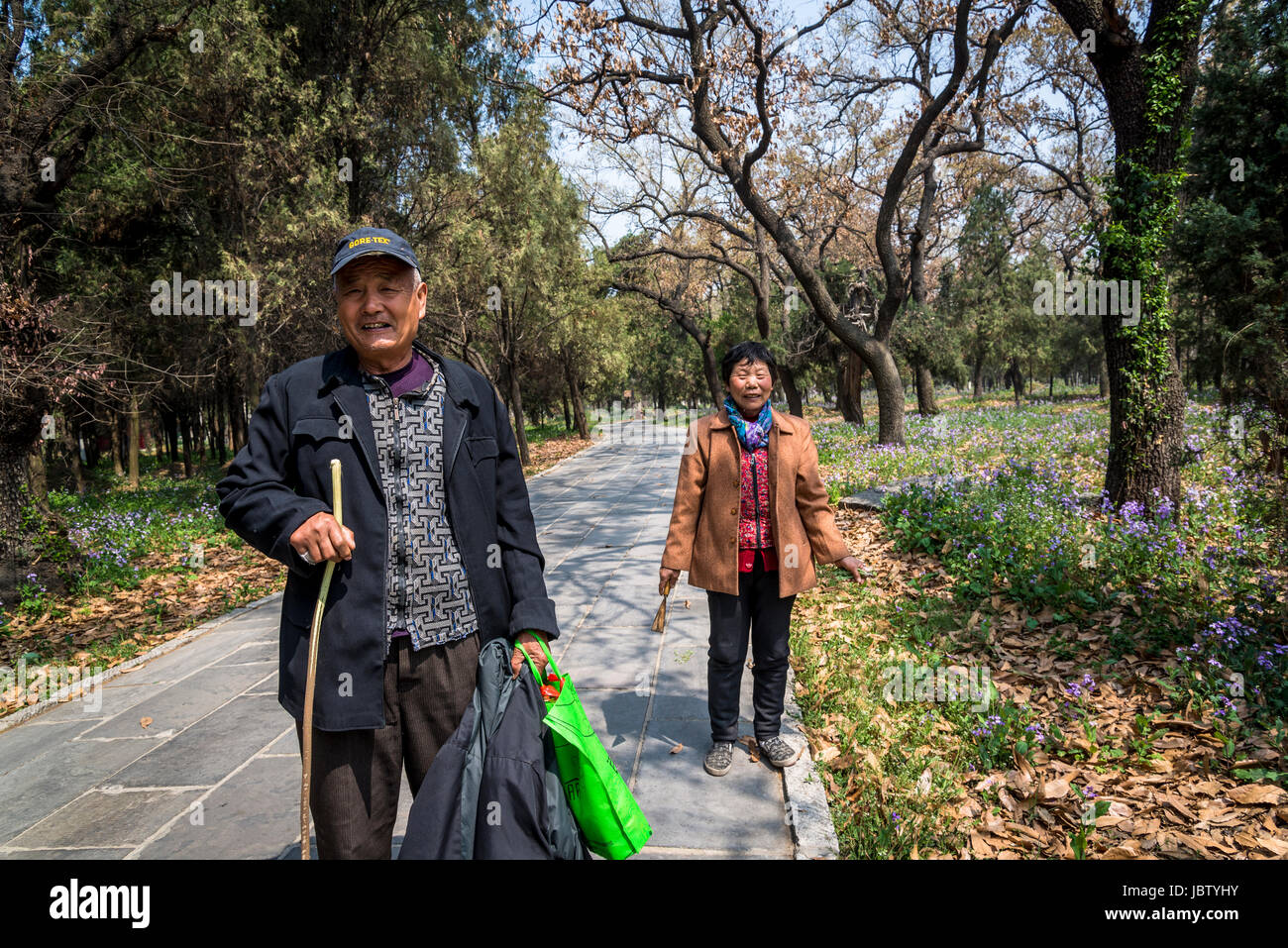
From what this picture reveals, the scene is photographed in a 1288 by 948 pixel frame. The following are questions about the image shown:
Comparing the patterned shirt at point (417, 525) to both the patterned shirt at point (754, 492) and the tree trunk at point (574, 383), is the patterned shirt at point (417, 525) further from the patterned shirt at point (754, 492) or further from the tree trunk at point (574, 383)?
the tree trunk at point (574, 383)

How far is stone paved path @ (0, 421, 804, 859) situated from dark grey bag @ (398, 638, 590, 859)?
1.23 metres

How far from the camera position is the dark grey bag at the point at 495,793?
1699mm

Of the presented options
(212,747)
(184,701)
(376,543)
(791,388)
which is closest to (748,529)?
(376,543)

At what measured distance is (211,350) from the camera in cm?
1580

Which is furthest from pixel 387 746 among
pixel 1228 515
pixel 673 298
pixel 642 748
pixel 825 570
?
pixel 673 298

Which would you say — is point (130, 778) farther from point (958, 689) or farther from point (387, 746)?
point (958, 689)

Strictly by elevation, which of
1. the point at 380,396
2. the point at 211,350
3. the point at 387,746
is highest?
the point at 211,350

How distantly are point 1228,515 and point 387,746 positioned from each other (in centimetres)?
725

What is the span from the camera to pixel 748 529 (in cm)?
334

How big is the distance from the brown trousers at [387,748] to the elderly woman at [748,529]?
151 centimetres

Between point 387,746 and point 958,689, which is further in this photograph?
point 958,689

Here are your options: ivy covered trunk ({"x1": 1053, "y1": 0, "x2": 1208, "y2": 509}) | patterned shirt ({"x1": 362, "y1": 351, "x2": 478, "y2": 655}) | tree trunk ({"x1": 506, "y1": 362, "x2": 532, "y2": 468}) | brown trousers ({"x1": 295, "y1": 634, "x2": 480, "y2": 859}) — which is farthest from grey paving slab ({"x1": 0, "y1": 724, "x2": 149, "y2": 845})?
tree trunk ({"x1": 506, "y1": 362, "x2": 532, "y2": 468})

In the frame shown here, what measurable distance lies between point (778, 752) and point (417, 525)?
237cm

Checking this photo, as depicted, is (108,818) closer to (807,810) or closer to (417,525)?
(417,525)
